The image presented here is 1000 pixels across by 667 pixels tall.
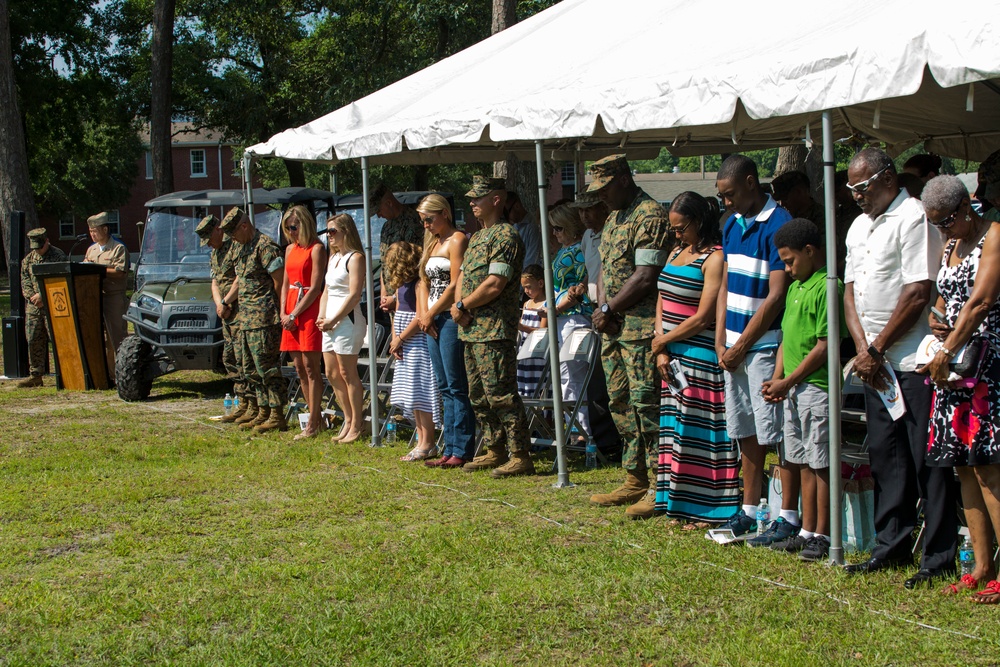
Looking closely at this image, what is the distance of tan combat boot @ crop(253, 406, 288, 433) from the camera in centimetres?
962

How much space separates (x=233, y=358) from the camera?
10.1 meters

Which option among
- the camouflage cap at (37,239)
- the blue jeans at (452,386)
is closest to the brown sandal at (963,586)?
the blue jeans at (452,386)

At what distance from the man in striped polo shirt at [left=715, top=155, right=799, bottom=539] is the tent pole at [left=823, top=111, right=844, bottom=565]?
1.38ft

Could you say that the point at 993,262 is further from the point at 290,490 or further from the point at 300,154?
the point at 300,154

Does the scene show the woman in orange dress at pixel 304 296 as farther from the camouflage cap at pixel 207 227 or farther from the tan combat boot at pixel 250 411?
the tan combat boot at pixel 250 411

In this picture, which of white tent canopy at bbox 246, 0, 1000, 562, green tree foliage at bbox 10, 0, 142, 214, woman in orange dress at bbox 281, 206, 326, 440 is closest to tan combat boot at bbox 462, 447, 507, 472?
white tent canopy at bbox 246, 0, 1000, 562

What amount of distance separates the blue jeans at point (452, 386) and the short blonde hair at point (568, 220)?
1.32 m

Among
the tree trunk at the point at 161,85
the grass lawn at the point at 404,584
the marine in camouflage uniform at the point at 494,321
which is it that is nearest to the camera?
the grass lawn at the point at 404,584

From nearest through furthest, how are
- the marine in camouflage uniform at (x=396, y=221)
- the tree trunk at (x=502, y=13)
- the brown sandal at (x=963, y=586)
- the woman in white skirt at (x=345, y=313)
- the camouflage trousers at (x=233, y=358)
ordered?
the brown sandal at (x=963, y=586)
the woman in white skirt at (x=345, y=313)
the marine in camouflage uniform at (x=396, y=221)
the camouflage trousers at (x=233, y=358)
the tree trunk at (x=502, y=13)

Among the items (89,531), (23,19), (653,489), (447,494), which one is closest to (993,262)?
(653,489)

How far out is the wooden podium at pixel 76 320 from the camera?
12383 millimetres

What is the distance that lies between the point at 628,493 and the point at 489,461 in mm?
1502

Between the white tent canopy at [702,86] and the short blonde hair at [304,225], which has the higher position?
the white tent canopy at [702,86]

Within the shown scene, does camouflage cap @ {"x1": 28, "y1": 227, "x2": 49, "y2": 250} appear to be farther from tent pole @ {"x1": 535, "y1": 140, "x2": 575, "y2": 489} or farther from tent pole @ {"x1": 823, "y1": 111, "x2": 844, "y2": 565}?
tent pole @ {"x1": 823, "y1": 111, "x2": 844, "y2": 565}
